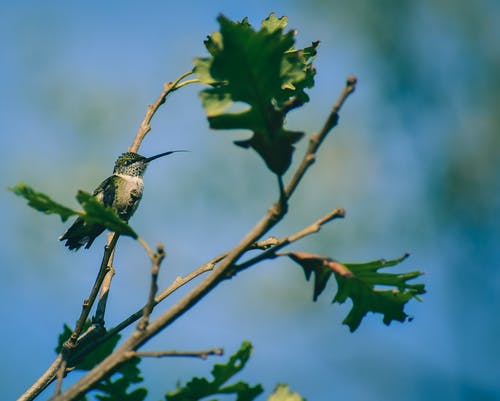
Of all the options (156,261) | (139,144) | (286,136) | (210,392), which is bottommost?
(210,392)

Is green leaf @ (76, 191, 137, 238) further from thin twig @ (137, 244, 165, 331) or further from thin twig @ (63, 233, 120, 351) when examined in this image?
thin twig @ (63, 233, 120, 351)

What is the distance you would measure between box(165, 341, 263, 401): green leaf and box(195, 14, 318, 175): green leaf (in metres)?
0.53

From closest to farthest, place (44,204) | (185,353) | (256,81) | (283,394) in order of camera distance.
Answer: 1. (185,353)
2. (283,394)
3. (256,81)
4. (44,204)

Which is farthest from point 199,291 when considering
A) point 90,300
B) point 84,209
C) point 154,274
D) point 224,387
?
point 90,300

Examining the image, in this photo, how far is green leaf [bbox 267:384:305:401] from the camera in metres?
1.73

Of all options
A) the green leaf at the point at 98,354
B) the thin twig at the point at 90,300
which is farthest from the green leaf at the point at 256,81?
the green leaf at the point at 98,354

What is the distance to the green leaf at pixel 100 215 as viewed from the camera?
1.92 m

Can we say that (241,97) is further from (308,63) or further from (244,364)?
(308,63)

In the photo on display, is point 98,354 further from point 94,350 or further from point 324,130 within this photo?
point 324,130

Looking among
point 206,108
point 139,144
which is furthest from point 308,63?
point 206,108

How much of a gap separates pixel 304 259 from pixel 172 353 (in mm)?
512

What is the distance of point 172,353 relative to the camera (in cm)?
165

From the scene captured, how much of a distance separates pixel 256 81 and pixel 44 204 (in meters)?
0.75

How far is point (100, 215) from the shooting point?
6.39ft
